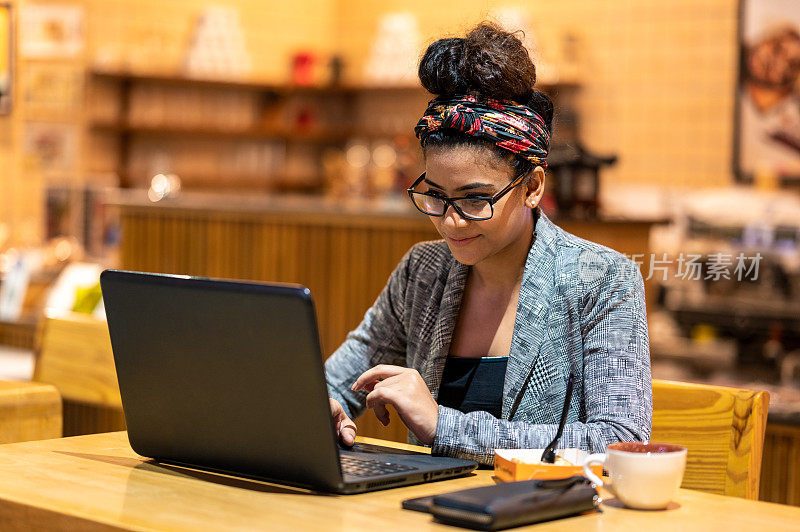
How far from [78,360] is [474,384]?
104cm

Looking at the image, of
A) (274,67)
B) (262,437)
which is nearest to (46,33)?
(274,67)

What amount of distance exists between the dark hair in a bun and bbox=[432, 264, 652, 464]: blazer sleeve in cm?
25

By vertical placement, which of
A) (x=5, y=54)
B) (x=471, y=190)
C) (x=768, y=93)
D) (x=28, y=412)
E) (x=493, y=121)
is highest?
(x=5, y=54)

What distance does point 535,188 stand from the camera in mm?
1852

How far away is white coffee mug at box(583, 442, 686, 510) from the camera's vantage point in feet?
4.39

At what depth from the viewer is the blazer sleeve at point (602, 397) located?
1.60 m

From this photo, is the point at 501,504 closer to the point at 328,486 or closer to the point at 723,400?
the point at 328,486

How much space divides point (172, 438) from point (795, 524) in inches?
30.9

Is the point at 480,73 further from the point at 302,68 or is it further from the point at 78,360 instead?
the point at 302,68

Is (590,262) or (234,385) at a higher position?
(590,262)

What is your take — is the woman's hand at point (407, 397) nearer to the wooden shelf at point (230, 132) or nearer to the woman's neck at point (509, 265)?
the woman's neck at point (509, 265)

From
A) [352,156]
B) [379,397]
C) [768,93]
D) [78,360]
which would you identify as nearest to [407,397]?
[379,397]

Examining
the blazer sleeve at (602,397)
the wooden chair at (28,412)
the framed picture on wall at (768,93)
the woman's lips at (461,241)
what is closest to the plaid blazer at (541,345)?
the blazer sleeve at (602,397)

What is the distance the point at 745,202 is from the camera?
656 cm
